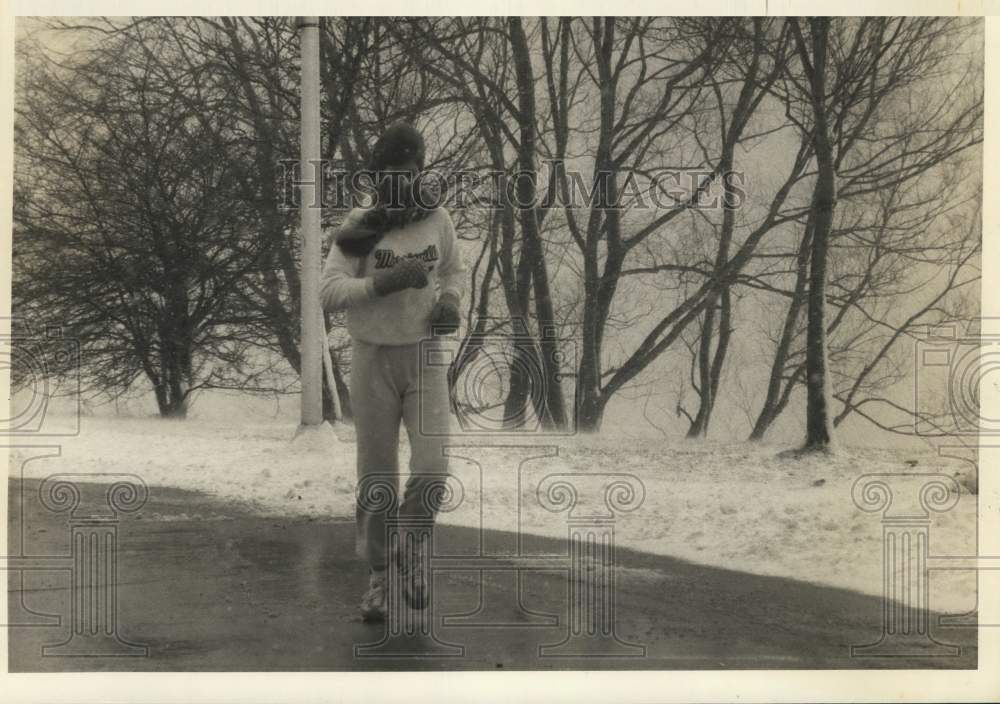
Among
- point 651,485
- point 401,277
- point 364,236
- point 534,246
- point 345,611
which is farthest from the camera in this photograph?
point 534,246

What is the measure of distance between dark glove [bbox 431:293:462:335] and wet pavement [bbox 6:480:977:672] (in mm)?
910

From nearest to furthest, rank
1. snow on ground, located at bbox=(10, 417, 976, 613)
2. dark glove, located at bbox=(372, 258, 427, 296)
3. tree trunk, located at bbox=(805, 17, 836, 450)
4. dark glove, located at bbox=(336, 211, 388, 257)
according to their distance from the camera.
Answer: dark glove, located at bbox=(372, 258, 427, 296) < dark glove, located at bbox=(336, 211, 388, 257) < snow on ground, located at bbox=(10, 417, 976, 613) < tree trunk, located at bbox=(805, 17, 836, 450)

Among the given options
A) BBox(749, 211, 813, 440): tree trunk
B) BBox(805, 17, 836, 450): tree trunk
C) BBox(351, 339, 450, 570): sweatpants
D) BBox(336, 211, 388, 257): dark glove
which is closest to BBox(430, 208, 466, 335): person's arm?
BBox(351, 339, 450, 570): sweatpants

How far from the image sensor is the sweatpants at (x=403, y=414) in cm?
416

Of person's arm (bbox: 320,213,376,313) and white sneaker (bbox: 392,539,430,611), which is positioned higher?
person's arm (bbox: 320,213,376,313)

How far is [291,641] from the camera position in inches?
170

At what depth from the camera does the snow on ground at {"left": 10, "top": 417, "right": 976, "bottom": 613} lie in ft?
15.2

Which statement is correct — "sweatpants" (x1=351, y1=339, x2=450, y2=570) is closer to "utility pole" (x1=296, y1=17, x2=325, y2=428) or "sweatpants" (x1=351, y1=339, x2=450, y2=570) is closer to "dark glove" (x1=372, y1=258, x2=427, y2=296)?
"dark glove" (x1=372, y1=258, x2=427, y2=296)

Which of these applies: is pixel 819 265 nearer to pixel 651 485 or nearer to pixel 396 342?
pixel 651 485

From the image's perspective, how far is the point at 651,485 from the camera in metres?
4.75

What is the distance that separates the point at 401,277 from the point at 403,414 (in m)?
0.53

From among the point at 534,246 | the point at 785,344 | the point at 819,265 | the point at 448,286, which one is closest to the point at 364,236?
the point at 448,286

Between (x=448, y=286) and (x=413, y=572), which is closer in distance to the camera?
(x=448, y=286)

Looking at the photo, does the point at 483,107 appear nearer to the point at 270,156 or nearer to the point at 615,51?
the point at 615,51
